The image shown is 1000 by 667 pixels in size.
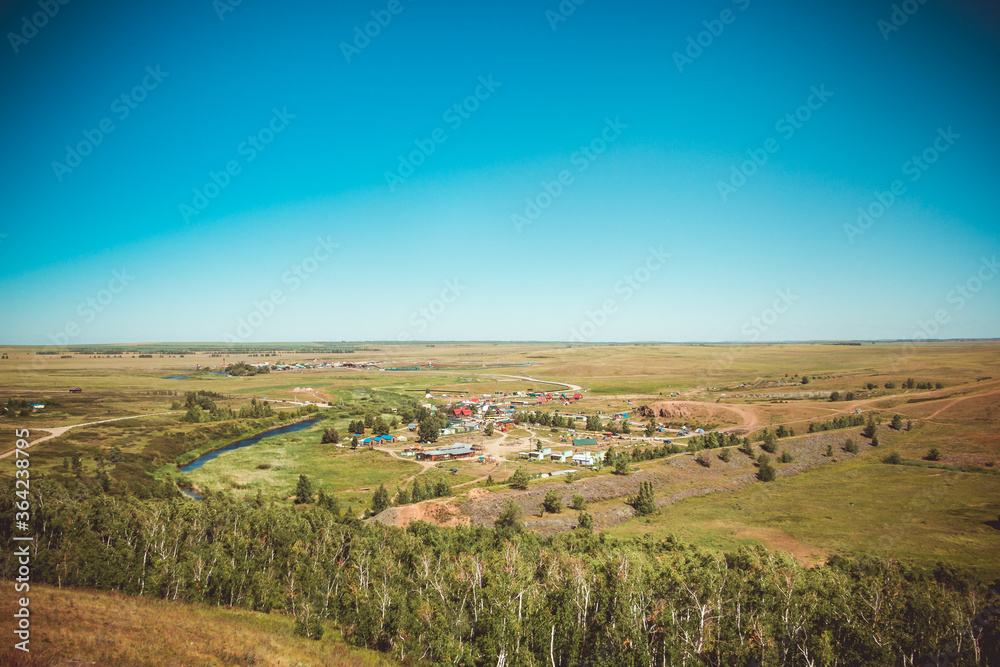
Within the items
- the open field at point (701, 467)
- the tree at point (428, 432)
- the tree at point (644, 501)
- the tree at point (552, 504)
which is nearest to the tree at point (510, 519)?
the open field at point (701, 467)

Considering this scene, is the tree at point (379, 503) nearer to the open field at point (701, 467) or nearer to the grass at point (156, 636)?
the open field at point (701, 467)

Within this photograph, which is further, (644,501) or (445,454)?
(445,454)

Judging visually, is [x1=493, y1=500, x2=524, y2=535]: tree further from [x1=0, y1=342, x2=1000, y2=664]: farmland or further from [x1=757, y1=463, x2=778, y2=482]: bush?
[x1=757, y1=463, x2=778, y2=482]: bush

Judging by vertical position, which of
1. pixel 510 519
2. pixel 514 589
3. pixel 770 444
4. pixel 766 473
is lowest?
pixel 766 473

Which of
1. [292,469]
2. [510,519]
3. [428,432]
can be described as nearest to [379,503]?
[510,519]

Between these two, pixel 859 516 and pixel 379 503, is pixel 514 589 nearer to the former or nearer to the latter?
pixel 379 503

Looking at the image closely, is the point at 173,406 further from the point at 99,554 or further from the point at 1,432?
the point at 99,554

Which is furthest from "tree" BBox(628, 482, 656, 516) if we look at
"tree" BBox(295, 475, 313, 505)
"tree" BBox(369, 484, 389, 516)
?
"tree" BBox(295, 475, 313, 505)
